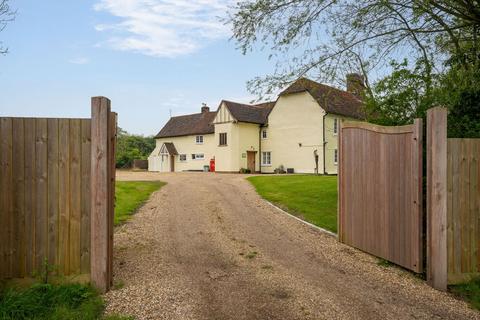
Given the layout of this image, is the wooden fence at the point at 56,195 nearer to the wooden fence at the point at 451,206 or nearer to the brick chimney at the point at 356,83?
the wooden fence at the point at 451,206

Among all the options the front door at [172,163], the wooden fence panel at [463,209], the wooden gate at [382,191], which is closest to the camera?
the wooden fence panel at [463,209]

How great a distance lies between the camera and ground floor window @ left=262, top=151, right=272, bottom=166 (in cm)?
3691

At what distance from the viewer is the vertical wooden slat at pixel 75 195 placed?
487 centimetres

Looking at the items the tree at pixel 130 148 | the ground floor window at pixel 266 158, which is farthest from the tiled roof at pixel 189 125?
the tree at pixel 130 148

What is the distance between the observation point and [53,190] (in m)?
4.82

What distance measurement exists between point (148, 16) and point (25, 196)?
836 cm

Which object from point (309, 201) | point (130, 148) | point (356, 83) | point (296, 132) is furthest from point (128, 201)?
point (130, 148)

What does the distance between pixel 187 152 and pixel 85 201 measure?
124 feet

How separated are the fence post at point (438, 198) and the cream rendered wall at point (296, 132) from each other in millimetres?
26921

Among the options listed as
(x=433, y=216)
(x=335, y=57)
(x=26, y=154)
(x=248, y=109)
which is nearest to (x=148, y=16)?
(x=335, y=57)

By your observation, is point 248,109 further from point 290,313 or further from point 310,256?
point 290,313

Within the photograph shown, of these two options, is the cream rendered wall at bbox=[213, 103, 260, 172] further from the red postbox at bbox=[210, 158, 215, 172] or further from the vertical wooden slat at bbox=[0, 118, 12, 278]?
the vertical wooden slat at bbox=[0, 118, 12, 278]

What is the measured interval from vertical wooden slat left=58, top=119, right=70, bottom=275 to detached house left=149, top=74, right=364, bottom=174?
25503mm

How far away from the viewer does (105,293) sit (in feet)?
15.8
